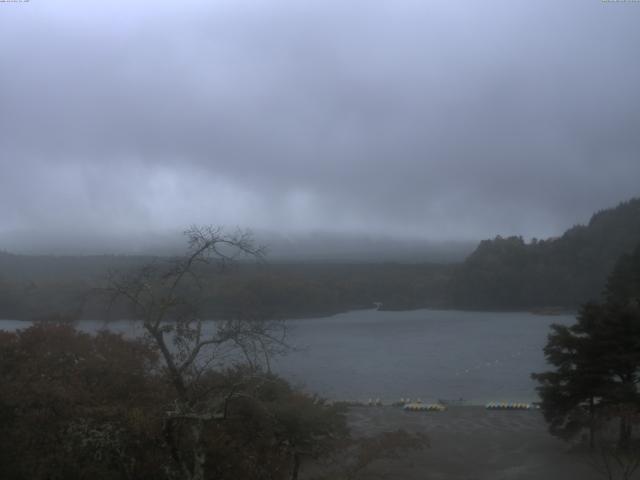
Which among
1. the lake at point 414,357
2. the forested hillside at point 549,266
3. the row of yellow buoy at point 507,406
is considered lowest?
the row of yellow buoy at point 507,406

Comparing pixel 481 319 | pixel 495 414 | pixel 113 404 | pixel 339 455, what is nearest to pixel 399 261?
pixel 481 319

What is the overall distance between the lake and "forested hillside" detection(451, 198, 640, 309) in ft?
8.15

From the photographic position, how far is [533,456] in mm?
16859

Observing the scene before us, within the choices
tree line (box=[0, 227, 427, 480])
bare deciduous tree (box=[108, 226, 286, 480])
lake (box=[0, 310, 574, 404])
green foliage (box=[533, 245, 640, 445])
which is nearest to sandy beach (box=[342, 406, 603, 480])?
green foliage (box=[533, 245, 640, 445])

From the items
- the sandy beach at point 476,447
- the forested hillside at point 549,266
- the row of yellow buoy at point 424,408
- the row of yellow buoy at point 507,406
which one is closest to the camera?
the sandy beach at point 476,447

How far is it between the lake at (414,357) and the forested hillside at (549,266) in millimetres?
2484

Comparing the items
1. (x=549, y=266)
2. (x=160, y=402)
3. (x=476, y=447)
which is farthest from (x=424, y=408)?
(x=549, y=266)

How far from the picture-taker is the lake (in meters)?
24.8

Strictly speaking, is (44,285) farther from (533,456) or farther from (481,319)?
(481,319)

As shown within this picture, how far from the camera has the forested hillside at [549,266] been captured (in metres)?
39.7

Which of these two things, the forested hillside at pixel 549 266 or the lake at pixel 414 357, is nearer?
the lake at pixel 414 357

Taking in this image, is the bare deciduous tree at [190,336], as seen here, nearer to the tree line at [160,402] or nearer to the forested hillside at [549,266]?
the tree line at [160,402]

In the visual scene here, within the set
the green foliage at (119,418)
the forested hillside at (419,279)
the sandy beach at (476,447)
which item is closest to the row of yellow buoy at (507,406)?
the sandy beach at (476,447)

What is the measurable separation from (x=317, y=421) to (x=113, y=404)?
4.24 m
